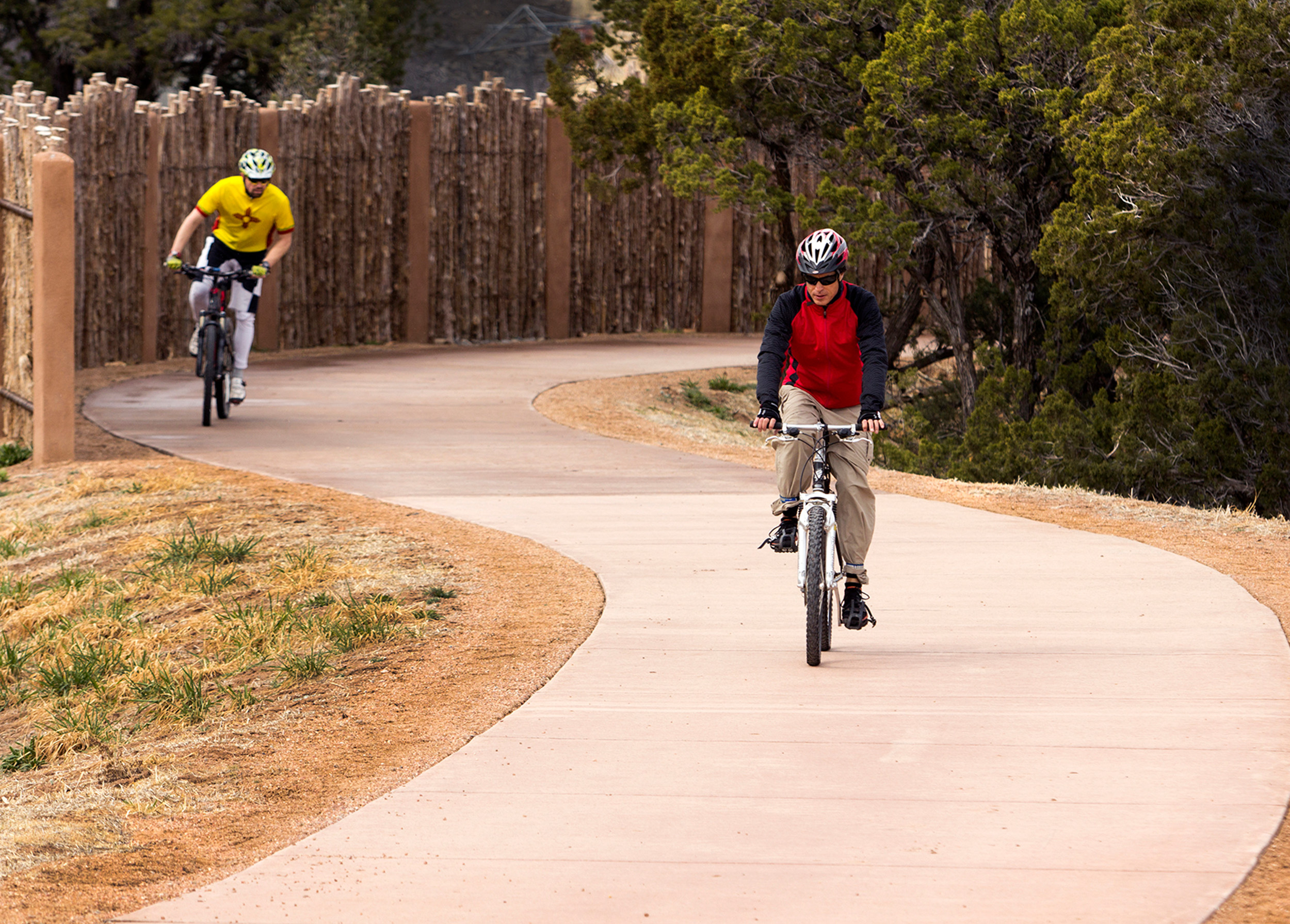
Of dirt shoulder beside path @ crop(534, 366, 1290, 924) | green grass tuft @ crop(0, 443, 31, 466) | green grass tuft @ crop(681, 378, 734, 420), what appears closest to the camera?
dirt shoulder beside path @ crop(534, 366, 1290, 924)

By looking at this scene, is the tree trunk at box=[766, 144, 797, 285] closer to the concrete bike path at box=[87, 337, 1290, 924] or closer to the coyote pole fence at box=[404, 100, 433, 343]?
the coyote pole fence at box=[404, 100, 433, 343]

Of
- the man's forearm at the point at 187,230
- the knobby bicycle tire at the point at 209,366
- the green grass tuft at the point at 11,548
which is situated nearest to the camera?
the green grass tuft at the point at 11,548

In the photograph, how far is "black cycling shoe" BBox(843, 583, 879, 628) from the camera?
6.99 metres

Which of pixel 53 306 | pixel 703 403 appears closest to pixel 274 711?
pixel 53 306

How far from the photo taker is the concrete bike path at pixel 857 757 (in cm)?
445

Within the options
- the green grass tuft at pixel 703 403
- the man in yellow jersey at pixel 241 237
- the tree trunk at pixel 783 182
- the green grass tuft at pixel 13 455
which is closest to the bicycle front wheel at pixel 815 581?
the man in yellow jersey at pixel 241 237

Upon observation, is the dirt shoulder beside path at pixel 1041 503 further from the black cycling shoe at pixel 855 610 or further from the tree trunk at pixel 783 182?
the tree trunk at pixel 783 182

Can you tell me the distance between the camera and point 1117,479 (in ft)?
50.5

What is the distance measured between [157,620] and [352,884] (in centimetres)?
438

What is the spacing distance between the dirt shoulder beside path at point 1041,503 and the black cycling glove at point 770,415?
71.8 inches

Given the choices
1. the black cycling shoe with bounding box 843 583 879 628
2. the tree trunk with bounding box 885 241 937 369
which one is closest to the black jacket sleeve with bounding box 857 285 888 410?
the black cycling shoe with bounding box 843 583 879 628

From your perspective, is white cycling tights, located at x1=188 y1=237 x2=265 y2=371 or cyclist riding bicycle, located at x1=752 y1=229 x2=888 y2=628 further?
white cycling tights, located at x1=188 y1=237 x2=265 y2=371

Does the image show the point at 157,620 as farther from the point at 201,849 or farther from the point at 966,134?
the point at 966,134

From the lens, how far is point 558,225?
922 inches
